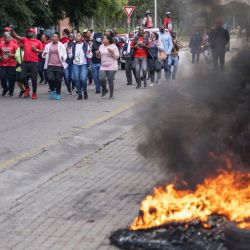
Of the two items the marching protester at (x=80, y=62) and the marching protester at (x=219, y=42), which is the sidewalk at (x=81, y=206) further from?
the marching protester at (x=80, y=62)

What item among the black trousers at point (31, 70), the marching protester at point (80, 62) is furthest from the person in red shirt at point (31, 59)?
the marching protester at point (80, 62)

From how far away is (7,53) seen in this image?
708 inches

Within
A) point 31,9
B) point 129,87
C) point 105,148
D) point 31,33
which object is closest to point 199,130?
point 105,148

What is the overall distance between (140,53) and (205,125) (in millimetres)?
13571

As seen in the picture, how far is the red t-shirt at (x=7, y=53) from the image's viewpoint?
18031mm

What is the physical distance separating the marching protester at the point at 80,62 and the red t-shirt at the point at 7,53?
5.39 feet

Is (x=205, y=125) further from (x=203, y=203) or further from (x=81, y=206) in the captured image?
(x=81, y=206)

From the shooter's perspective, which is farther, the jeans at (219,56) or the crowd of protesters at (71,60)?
the crowd of protesters at (71,60)

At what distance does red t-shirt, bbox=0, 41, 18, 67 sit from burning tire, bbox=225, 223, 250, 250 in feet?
44.7

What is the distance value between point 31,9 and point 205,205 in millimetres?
18718

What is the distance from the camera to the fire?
582 centimetres

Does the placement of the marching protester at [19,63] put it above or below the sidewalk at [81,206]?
above

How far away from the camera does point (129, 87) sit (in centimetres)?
2084

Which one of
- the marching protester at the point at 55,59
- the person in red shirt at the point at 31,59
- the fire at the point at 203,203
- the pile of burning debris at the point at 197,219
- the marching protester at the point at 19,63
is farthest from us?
the marching protester at the point at 19,63
